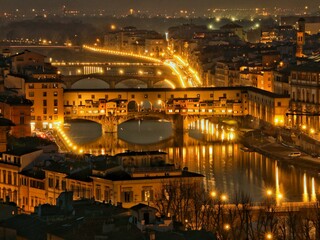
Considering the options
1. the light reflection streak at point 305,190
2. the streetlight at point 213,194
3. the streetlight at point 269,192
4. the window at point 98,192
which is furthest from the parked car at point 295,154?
the window at point 98,192

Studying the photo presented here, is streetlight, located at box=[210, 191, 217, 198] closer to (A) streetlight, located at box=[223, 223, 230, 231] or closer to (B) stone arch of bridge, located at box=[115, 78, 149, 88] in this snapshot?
(A) streetlight, located at box=[223, 223, 230, 231]

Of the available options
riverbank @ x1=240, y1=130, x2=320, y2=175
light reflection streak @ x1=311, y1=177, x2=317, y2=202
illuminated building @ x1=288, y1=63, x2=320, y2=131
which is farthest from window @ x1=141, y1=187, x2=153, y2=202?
illuminated building @ x1=288, y1=63, x2=320, y2=131

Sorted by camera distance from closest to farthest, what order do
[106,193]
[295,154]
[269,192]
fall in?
[106,193] < [269,192] < [295,154]

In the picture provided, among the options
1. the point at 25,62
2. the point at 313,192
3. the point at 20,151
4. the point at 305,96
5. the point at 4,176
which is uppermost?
the point at 25,62

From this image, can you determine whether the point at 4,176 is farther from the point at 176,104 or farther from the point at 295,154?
the point at 176,104

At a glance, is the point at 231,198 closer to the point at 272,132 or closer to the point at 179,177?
the point at 179,177

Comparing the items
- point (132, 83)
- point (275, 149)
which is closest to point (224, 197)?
point (275, 149)

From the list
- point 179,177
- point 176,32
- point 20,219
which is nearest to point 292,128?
point 179,177

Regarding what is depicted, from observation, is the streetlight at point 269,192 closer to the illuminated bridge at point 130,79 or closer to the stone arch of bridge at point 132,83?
the illuminated bridge at point 130,79
